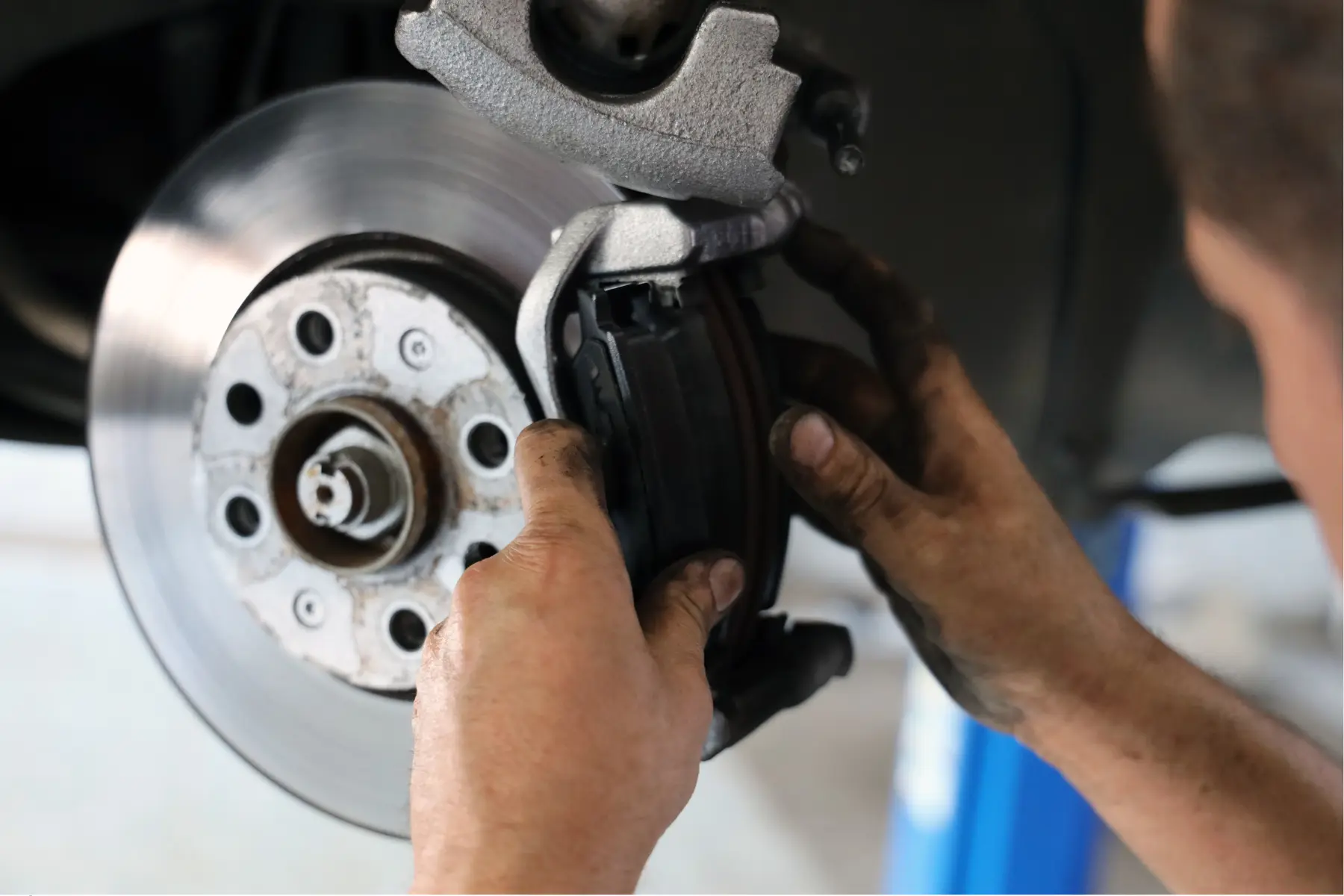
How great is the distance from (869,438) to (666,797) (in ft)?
0.88

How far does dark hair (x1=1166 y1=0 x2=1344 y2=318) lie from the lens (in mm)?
419

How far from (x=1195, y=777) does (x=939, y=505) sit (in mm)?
207

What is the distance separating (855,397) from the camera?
595 millimetres

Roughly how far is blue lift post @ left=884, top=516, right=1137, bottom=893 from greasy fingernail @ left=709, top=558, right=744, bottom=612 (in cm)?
40

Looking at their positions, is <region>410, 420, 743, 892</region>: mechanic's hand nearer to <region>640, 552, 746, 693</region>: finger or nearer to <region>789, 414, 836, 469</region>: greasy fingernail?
<region>640, 552, 746, 693</region>: finger

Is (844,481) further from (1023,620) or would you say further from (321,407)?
(321,407)

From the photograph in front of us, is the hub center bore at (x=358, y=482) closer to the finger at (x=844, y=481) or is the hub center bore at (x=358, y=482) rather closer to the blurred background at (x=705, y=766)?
the finger at (x=844, y=481)

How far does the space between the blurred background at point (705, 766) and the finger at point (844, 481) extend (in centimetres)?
25

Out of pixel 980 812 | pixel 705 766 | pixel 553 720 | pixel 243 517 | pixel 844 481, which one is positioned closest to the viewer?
pixel 553 720

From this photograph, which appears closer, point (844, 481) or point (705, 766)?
point (844, 481)

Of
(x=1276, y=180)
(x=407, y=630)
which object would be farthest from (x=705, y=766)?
(x=1276, y=180)

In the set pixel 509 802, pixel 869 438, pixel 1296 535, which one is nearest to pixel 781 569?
pixel 869 438

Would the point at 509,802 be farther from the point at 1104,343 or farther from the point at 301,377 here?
the point at 1104,343

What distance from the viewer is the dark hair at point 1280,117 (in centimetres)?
42
